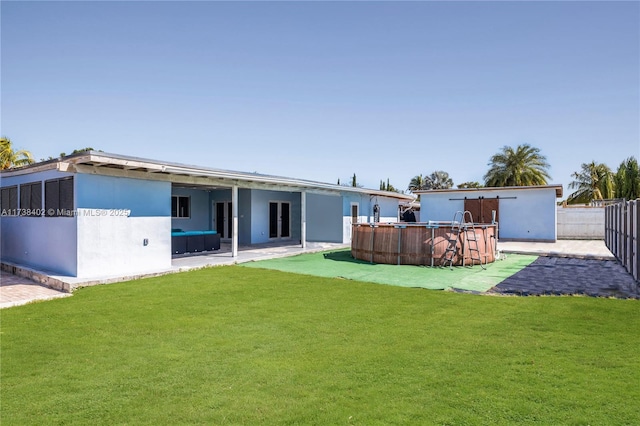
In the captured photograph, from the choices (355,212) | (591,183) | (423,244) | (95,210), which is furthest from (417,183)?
(95,210)

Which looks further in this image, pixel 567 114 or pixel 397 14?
pixel 567 114

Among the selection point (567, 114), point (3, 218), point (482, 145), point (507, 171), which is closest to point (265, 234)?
point (3, 218)

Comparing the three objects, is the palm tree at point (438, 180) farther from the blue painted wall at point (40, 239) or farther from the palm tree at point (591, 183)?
the blue painted wall at point (40, 239)

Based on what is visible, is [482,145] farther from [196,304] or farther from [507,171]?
[196,304]

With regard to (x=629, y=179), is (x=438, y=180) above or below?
above

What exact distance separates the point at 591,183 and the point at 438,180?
17607 millimetres

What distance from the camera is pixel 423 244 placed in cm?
1191

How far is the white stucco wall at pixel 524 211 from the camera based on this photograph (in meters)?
20.0

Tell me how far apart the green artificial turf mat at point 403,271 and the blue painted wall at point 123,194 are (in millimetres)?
3147

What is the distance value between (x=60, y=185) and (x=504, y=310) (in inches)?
412

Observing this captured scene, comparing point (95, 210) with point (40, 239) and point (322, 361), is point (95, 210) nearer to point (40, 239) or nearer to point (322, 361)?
point (40, 239)

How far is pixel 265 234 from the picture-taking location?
60.8 ft

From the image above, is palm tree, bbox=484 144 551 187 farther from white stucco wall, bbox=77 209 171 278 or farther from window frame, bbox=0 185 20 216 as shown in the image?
window frame, bbox=0 185 20 216

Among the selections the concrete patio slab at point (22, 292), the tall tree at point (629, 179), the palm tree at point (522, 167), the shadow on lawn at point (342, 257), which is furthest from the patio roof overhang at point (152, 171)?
the tall tree at point (629, 179)
